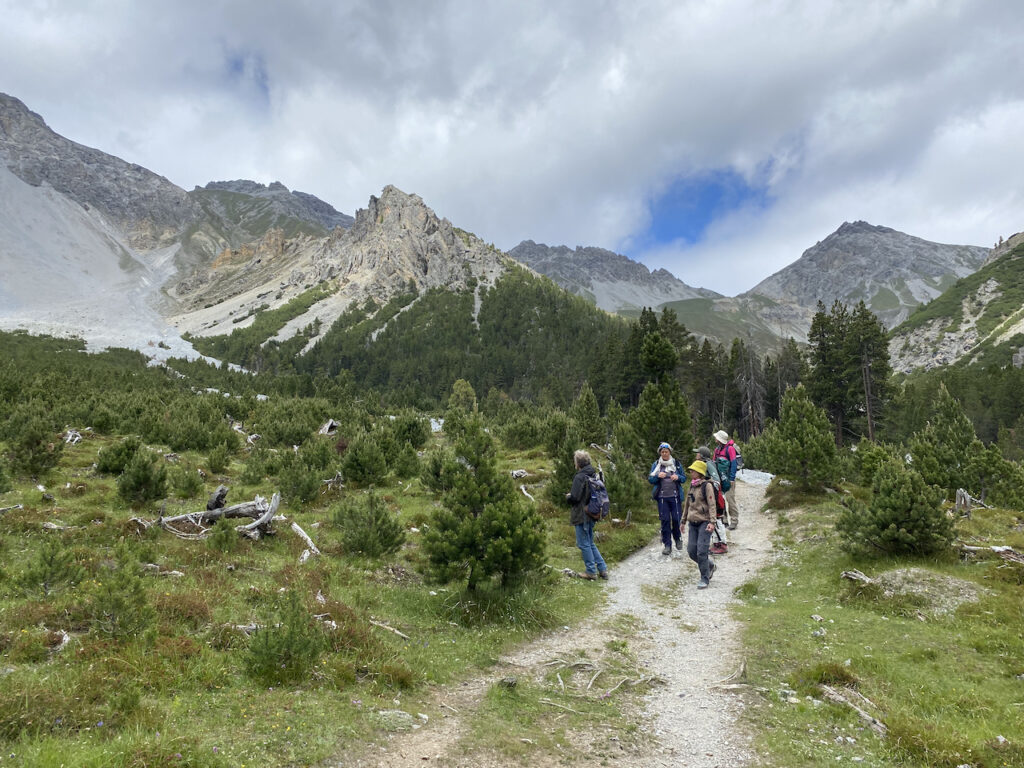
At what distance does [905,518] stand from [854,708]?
264 inches

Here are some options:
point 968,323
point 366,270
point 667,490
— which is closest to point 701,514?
point 667,490

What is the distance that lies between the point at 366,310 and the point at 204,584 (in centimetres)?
14504

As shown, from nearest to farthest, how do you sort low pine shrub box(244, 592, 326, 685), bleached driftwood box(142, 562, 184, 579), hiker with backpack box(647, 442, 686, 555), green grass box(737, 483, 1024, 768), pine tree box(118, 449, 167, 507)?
green grass box(737, 483, 1024, 768), low pine shrub box(244, 592, 326, 685), bleached driftwood box(142, 562, 184, 579), hiker with backpack box(647, 442, 686, 555), pine tree box(118, 449, 167, 507)

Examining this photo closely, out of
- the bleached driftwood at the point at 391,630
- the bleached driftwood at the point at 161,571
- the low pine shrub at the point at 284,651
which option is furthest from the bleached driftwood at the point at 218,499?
the low pine shrub at the point at 284,651

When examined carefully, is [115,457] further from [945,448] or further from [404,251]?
[404,251]

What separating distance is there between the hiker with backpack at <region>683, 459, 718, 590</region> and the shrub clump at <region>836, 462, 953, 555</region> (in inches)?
137

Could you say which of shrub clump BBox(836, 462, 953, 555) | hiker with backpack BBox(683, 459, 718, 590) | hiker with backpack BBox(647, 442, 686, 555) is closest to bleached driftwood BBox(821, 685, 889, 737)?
hiker with backpack BBox(683, 459, 718, 590)

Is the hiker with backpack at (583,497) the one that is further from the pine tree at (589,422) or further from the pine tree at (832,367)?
the pine tree at (832,367)

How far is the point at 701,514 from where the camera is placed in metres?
11.5

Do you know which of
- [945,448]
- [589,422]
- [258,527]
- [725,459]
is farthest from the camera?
[589,422]

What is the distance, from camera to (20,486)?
1461 centimetres

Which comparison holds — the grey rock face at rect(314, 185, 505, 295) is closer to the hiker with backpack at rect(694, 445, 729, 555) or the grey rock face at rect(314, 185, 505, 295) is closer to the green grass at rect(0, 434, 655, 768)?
the hiker with backpack at rect(694, 445, 729, 555)

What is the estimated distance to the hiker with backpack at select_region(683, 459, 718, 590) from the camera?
1142 cm

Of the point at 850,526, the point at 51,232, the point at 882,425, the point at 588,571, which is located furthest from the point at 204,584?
the point at 51,232
